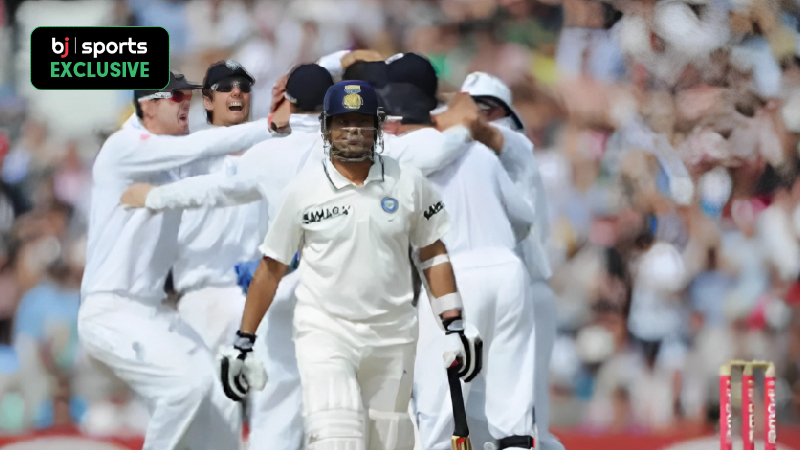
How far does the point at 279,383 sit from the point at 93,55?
255 cm

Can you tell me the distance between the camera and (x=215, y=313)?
5535 millimetres

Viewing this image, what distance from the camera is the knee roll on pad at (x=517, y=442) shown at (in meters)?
5.25

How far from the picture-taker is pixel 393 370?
3.83m

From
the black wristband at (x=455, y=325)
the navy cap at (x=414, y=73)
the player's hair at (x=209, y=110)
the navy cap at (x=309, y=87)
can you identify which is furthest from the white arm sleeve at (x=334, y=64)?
the black wristband at (x=455, y=325)

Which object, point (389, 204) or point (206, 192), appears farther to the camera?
point (206, 192)

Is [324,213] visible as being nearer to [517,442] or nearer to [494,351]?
[494,351]

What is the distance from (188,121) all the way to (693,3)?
3.00 metres

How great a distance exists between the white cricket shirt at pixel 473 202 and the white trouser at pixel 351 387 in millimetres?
1518

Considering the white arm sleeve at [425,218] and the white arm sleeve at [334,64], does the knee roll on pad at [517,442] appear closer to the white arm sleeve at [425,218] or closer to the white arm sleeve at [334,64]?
the white arm sleeve at [425,218]

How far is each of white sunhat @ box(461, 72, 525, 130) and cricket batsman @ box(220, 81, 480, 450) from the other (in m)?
2.14

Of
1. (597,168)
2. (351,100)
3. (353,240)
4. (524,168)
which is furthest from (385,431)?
(597,168)

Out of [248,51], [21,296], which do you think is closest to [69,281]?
[21,296]

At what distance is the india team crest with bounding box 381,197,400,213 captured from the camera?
3.83 metres

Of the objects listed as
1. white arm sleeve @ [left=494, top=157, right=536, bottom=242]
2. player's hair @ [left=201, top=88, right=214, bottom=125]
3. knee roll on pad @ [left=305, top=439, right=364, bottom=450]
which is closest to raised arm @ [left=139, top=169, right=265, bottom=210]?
player's hair @ [left=201, top=88, right=214, bottom=125]
